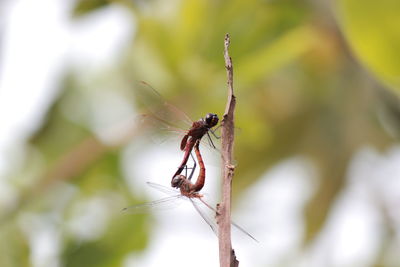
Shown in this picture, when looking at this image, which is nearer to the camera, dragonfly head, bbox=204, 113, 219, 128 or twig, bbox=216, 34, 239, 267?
twig, bbox=216, 34, 239, 267

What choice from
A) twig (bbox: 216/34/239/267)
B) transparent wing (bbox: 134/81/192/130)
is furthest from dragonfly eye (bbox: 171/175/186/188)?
twig (bbox: 216/34/239/267)

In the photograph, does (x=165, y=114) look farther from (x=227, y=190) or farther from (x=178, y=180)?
(x=227, y=190)

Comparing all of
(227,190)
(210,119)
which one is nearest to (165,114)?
(210,119)

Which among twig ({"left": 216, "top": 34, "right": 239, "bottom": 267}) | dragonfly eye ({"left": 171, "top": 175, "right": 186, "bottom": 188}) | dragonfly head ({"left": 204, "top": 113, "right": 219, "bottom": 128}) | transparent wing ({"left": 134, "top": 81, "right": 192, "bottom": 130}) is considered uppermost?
transparent wing ({"left": 134, "top": 81, "right": 192, "bottom": 130})

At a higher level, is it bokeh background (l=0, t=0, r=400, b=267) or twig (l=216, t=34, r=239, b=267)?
bokeh background (l=0, t=0, r=400, b=267)

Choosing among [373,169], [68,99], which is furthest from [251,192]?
[68,99]

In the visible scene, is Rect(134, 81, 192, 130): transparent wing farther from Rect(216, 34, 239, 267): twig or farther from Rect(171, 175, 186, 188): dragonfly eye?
Rect(216, 34, 239, 267): twig

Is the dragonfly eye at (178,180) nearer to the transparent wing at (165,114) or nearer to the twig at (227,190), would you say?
the transparent wing at (165,114)

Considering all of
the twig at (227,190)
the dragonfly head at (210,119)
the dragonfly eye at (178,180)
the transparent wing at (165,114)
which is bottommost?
the twig at (227,190)

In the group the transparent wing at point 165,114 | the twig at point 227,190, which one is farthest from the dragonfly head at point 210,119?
the twig at point 227,190
